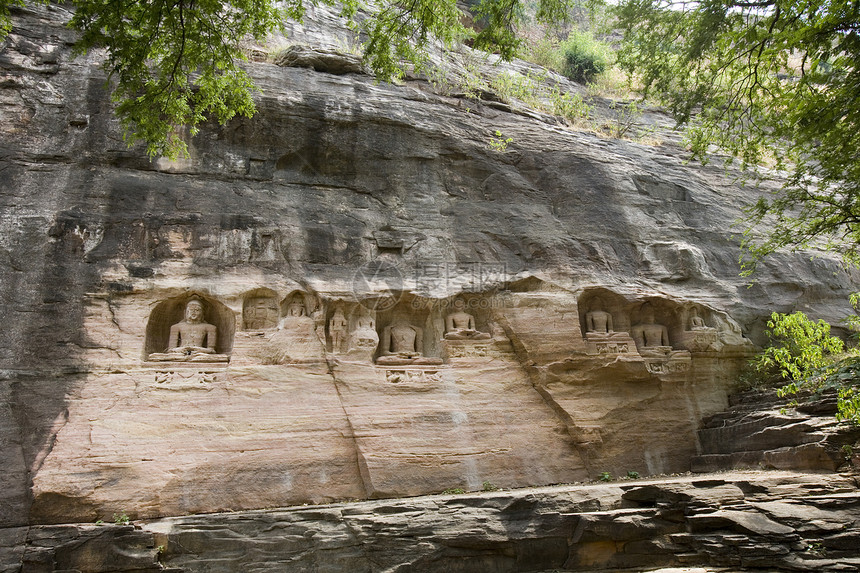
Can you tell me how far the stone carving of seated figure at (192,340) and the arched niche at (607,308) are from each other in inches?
286

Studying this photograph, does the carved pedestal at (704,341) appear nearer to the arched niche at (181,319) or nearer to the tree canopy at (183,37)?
the tree canopy at (183,37)

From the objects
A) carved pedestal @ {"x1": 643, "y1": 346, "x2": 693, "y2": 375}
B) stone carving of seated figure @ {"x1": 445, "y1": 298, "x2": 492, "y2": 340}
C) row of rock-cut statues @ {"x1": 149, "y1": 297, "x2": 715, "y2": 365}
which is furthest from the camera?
carved pedestal @ {"x1": 643, "y1": 346, "x2": 693, "y2": 375}

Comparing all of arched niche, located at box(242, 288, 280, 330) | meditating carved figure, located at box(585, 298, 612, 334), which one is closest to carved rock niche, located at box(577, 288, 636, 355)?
meditating carved figure, located at box(585, 298, 612, 334)

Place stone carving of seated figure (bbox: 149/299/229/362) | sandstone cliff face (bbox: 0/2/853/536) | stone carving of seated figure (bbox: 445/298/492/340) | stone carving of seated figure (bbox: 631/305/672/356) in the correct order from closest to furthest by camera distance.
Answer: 1. sandstone cliff face (bbox: 0/2/853/536)
2. stone carving of seated figure (bbox: 149/299/229/362)
3. stone carving of seated figure (bbox: 445/298/492/340)
4. stone carving of seated figure (bbox: 631/305/672/356)

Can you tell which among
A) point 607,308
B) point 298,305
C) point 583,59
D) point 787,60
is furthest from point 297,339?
point 583,59

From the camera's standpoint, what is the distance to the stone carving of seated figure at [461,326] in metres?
11.9

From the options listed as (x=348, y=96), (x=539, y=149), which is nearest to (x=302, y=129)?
(x=348, y=96)

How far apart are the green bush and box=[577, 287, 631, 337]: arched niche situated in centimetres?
1081

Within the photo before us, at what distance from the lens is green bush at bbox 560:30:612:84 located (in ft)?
67.8

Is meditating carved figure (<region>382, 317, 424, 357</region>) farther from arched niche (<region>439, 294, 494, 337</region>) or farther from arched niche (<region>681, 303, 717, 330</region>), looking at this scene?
arched niche (<region>681, 303, 717, 330</region>)

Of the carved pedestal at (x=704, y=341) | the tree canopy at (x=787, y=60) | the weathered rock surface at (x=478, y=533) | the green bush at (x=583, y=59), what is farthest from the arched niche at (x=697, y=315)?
the green bush at (x=583, y=59)

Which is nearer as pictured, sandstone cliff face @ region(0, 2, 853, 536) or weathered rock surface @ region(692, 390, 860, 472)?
weathered rock surface @ region(692, 390, 860, 472)

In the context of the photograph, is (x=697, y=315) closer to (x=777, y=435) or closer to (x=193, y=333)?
(x=777, y=435)

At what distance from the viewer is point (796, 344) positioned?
1224 cm
